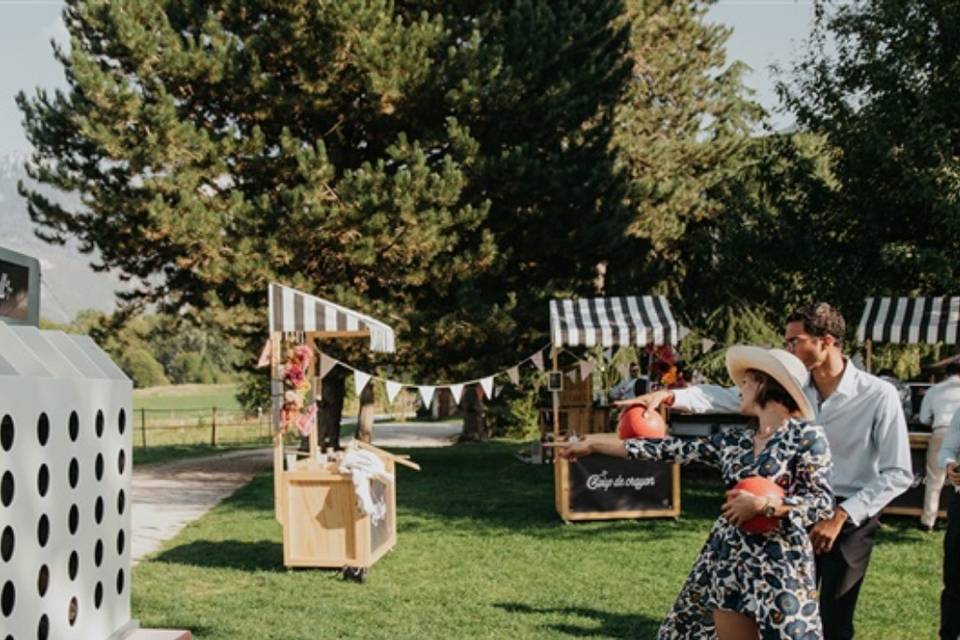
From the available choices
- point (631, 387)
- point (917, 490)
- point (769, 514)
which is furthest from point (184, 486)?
point (769, 514)

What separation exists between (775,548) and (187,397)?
88.9m

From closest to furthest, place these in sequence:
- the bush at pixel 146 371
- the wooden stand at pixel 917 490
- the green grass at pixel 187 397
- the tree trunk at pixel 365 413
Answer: the wooden stand at pixel 917 490 < the tree trunk at pixel 365 413 < the green grass at pixel 187 397 < the bush at pixel 146 371

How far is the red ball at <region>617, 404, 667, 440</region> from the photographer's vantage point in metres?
5.06

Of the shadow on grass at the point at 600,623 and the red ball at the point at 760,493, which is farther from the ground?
the red ball at the point at 760,493

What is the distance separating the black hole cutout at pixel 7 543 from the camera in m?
1.93

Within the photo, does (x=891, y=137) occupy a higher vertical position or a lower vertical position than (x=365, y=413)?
higher

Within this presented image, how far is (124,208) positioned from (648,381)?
381 inches

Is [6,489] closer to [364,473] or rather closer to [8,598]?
[8,598]

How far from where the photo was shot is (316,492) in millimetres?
9773

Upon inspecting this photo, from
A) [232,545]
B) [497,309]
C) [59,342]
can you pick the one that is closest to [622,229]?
[497,309]

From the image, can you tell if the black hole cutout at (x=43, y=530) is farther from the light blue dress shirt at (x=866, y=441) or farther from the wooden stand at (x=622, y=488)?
the wooden stand at (x=622, y=488)

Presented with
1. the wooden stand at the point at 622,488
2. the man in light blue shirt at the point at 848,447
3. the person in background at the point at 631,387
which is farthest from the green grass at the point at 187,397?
the man in light blue shirt at the point at 848,447

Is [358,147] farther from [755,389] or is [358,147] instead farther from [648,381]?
[755,389]

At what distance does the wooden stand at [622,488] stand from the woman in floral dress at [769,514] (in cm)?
804
